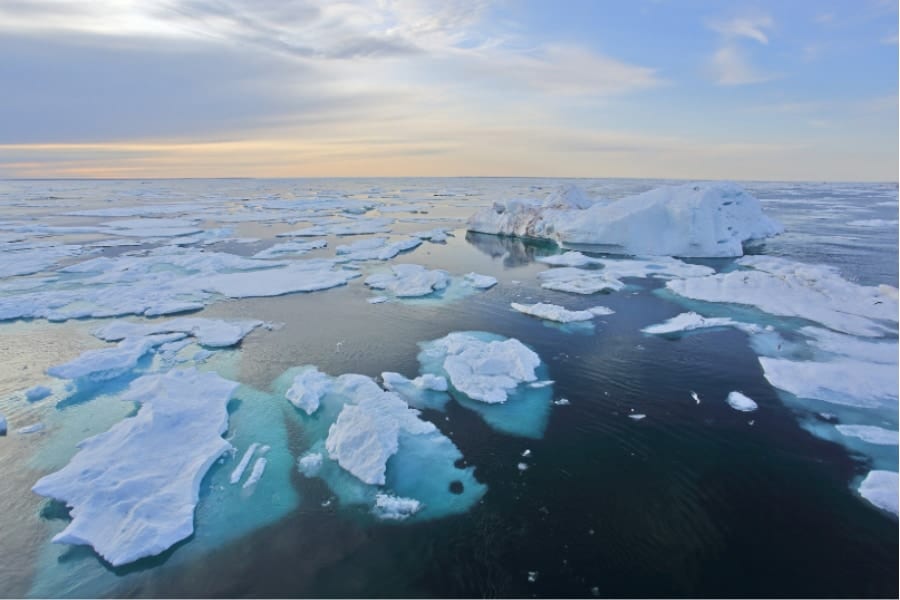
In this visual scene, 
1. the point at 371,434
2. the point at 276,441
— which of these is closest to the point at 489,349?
the point at 371,434

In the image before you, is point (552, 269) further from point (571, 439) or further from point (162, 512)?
point (162, 512)

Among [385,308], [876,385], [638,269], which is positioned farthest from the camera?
[638,269]

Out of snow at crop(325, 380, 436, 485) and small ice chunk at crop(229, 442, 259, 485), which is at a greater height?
snow at crop(325, 380, 436, 485)

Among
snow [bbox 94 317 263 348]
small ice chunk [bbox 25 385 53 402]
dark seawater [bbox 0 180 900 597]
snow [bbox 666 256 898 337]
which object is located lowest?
dark seawater [bbox 0 180 900 597]

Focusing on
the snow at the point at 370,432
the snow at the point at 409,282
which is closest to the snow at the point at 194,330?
the snow at the point at 409,282

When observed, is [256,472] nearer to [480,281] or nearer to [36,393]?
[36,393]

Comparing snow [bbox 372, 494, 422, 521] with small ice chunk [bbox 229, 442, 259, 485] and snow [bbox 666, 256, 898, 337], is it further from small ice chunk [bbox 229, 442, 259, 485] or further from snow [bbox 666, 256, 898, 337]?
snow [bbox 666, 256, 898, 337]

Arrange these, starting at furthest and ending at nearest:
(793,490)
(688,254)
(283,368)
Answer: (688,254) < (283,368) < (793,490)

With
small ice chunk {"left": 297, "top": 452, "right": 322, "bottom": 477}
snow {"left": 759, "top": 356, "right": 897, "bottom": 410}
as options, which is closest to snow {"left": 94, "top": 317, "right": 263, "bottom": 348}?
small ice chunk {"left": 297, "top": 452, "right": 322, "bottom": 477}
